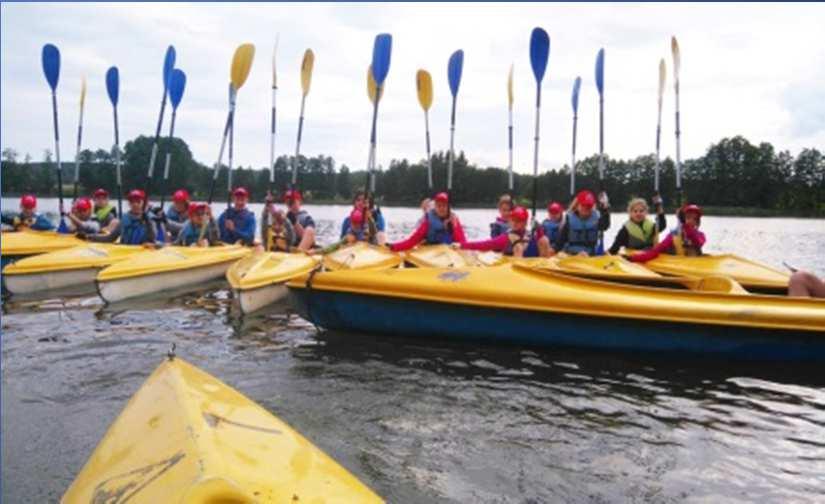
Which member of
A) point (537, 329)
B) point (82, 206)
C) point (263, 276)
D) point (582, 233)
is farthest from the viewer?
point (82, 206)

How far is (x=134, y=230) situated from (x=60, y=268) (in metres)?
1.91

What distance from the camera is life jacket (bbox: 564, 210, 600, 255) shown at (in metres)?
9.05

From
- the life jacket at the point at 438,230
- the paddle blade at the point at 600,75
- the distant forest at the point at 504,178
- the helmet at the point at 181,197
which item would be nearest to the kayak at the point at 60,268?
the helmet at the point at 181,197

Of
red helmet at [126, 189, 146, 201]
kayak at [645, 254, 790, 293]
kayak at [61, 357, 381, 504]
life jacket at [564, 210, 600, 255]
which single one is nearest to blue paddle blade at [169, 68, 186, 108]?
red helmet at [126, 189, 146, 201]

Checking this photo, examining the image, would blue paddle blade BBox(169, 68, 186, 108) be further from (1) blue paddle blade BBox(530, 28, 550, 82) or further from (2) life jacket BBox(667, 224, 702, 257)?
(2) life jacket BBox(667, 224, 702, 257)

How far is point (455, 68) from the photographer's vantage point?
537 inches

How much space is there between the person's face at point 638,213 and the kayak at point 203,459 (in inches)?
309

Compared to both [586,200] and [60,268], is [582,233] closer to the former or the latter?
[586,200]

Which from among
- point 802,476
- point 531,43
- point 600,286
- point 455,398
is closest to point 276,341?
point 455,398

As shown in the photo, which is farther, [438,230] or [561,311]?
[438,230]

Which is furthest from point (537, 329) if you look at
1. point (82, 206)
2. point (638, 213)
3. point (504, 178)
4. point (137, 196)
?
point (504, 178)

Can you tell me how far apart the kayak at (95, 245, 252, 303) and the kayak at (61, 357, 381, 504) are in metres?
6.51

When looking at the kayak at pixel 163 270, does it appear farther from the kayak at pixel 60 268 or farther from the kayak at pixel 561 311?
the kayak at pixel 561 311

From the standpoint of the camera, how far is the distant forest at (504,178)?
51.3 metres
